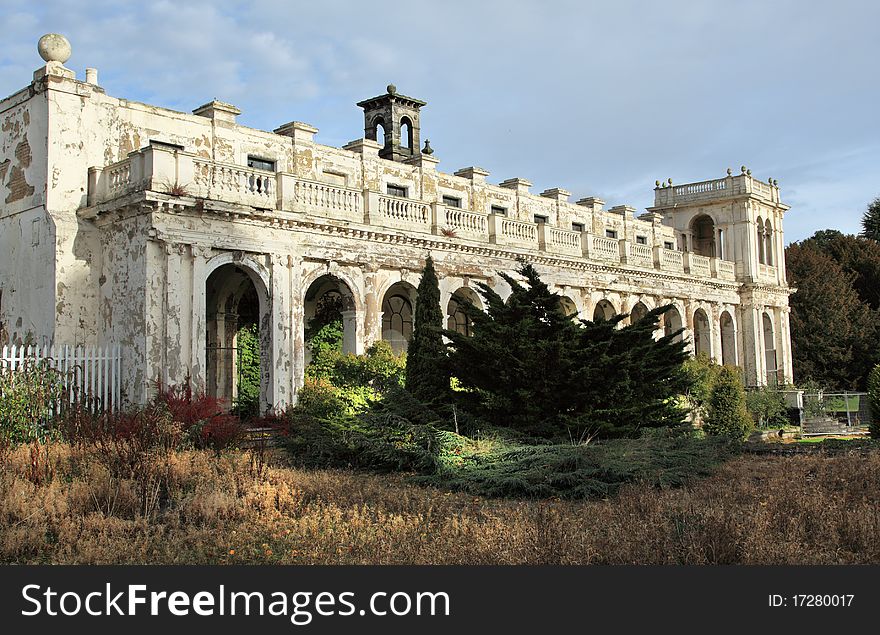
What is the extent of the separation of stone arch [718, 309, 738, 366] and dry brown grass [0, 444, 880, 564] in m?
31.3

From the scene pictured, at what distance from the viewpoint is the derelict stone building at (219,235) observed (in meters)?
20.6

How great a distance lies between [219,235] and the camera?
851 inches

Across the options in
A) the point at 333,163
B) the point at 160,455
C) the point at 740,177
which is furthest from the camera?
the point at 740,177

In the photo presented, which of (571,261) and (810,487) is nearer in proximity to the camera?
(810,487)

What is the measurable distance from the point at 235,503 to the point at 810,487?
25.3ft

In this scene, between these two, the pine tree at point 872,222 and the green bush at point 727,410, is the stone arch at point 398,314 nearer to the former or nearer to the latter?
the green bush at point 727,410

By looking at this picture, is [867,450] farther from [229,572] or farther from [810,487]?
[229,572]

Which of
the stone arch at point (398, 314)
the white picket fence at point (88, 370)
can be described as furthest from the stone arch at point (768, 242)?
the white picket fence at point (88, 370)

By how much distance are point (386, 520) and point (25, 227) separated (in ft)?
52.0

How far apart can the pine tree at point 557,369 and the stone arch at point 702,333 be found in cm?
2562

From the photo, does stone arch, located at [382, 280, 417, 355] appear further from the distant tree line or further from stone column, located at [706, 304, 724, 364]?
the distant tree line

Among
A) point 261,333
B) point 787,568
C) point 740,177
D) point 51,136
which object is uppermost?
point 740,177

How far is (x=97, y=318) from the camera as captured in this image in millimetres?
21453

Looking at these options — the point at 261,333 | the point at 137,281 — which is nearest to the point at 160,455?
the point at 137,281
